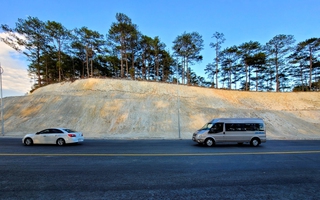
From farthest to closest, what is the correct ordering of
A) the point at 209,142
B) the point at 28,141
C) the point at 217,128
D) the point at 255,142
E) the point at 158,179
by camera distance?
the point at 255,142, the point at 217,128, the point at 28,141, the point at 209,142, the point at 158,179

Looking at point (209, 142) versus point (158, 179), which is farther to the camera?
point (209, 142)

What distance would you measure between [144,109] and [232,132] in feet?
50.8

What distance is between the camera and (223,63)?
149 ft

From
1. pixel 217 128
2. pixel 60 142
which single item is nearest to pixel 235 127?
pixel 217 128

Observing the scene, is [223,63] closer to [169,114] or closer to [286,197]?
[169,114]

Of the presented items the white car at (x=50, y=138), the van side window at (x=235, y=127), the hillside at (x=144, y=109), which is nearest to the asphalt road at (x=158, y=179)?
the white car at (x=50, y=138)

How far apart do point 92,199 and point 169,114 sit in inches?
853

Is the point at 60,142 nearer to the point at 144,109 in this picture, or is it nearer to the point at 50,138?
the point at 50,138

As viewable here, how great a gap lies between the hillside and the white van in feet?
23.7

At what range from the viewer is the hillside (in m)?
22.8

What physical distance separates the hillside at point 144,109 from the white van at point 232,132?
7.22 m

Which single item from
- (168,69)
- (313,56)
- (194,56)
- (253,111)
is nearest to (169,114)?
(253,111)

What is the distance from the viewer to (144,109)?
85.1 feet

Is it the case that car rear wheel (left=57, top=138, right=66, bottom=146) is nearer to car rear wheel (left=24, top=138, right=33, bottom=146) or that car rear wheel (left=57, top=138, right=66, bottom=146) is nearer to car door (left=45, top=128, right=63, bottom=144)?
car door (left=45, top=128, right=63, bottom=144)
